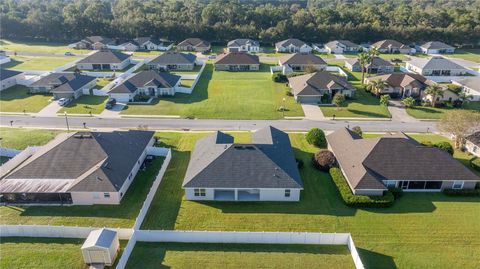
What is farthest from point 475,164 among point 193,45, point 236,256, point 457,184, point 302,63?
point 193,45

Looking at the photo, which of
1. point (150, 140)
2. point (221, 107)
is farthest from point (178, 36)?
point (150, 140)

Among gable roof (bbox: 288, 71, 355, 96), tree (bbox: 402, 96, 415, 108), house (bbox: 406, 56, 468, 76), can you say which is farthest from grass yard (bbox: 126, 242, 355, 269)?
house (bbox: 406, 56, 468, 76)

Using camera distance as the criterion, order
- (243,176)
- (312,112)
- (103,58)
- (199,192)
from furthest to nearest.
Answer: (103,58)
(312,112)
(199,192)
(243,176)

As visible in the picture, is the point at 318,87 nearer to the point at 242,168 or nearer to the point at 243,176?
the point at 242,168

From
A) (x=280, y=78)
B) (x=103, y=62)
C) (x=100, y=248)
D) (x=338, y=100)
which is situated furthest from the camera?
(x=103, y=62)

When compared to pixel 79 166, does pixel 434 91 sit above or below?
above

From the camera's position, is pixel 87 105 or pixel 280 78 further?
pixel 280 78
